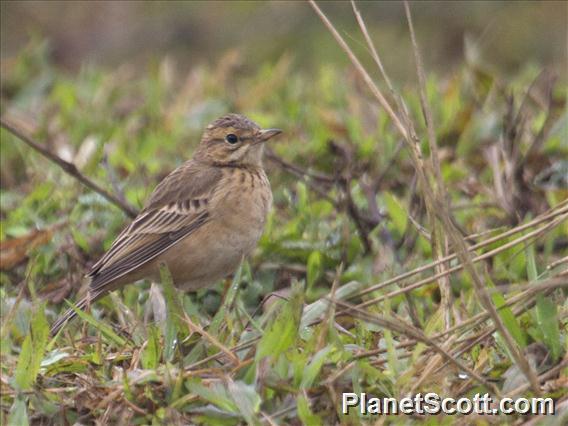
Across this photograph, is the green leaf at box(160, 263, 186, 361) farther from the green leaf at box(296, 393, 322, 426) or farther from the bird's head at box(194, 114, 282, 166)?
the bird's head at box(194, 114, 282, 166)

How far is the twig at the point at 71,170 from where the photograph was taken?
5547 millimetres

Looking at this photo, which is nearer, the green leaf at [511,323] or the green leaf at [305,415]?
the green leaf at [305,415]

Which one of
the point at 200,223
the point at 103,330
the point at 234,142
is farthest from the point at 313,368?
the point at 234,142

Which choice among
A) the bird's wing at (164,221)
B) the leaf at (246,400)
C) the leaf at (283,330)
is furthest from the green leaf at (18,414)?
the bird's wing at (164,221)

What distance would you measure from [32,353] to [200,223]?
1.86 metres

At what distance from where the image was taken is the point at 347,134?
782 centimetres

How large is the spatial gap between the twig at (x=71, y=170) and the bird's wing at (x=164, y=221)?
0.49 feet

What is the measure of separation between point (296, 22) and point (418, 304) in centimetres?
795

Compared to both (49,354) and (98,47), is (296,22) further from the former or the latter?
(49,354)

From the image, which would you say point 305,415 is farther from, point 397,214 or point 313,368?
point 397,214

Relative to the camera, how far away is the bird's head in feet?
22.0

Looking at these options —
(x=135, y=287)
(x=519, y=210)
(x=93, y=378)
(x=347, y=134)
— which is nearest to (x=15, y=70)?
(x=347, y=134)

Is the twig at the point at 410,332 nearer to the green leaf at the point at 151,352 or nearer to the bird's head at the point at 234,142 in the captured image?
the green leaf at the point at 151,352

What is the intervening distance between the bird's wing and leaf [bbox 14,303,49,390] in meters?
1.09
